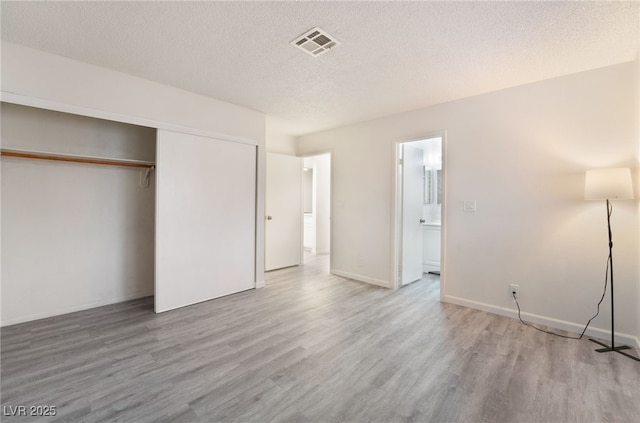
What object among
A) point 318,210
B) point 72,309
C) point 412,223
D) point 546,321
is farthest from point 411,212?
point 72,309

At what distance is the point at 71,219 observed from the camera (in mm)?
3111

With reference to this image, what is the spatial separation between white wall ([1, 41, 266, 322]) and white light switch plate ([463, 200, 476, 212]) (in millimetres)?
2871

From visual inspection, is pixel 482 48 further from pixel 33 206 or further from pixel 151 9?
pixel 33 206

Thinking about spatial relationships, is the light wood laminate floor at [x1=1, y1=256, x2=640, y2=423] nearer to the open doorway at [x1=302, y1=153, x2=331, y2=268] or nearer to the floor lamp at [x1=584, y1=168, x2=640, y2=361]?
the floor lamp at [x1=584, y1=168, x2=640, y2=361]

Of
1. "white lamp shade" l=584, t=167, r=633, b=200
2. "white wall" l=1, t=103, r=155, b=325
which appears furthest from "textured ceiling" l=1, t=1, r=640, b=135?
"white lamp shade" l=584, t=167, r=633, b=200

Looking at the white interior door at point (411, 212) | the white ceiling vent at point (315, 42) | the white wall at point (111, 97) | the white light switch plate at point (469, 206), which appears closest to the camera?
the white ceiling vent at point (315, 42)

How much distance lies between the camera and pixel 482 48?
2342 millimetres

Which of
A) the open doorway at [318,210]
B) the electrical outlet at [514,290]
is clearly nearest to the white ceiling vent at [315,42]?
the electrical outlet at [514,290]

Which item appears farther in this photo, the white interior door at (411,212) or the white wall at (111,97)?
the white interior door at (411,212)

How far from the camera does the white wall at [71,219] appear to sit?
278 cm

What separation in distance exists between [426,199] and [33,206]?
5524 mm

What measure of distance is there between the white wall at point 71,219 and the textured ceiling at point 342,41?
2.95ft

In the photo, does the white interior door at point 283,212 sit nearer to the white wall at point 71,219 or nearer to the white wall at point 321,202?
the white wall at point 321,202

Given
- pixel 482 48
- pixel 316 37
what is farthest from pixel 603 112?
pixel 316 37
